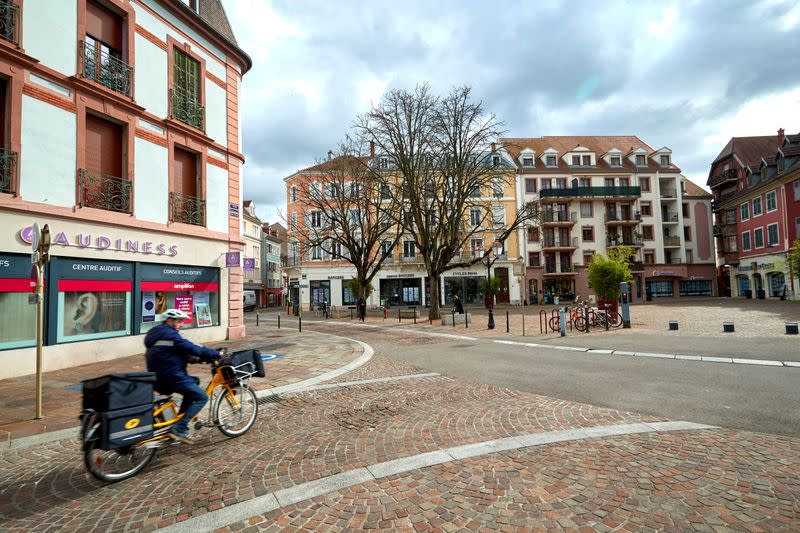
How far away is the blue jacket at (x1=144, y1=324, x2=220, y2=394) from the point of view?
4.35m

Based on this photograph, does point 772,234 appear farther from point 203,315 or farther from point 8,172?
point 8,172

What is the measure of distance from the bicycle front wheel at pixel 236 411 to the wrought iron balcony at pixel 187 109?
37.2ft

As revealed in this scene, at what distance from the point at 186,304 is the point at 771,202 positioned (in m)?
49.4


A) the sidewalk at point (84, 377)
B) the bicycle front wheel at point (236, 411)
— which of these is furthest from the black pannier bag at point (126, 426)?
the sidewalk at point (84, 377)

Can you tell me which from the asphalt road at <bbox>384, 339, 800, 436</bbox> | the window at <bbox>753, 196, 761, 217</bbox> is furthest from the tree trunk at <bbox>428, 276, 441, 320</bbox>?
the window at <bbox>753, 196, 761, 217</bbox>

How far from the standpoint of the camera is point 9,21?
9.12 metres

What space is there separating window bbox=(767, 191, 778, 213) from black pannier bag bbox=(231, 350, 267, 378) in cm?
4877

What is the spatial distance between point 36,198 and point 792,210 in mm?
49669

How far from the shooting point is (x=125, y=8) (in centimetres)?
1155

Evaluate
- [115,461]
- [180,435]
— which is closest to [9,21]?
[115,461]

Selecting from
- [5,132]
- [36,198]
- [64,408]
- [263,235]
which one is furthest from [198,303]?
[263,235]

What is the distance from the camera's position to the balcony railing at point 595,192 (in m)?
45.7

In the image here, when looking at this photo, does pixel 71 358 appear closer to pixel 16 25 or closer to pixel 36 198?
pixel 36 198

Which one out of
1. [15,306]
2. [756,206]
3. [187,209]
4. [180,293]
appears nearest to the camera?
[15,306]
